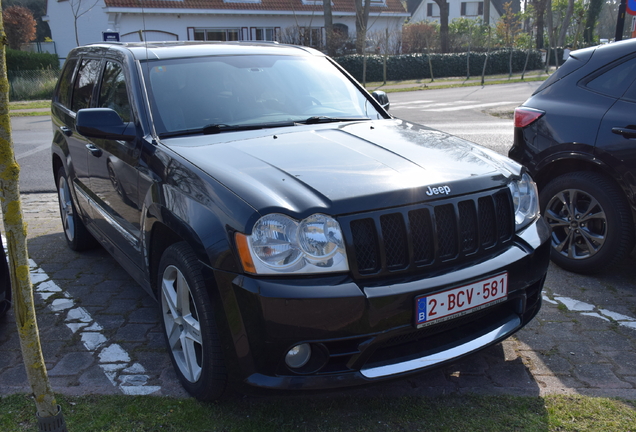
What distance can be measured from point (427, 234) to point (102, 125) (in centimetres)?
202

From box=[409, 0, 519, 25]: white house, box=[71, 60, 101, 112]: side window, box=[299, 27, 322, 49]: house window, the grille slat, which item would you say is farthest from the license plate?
box=[409, 0, 519, 25]: white house

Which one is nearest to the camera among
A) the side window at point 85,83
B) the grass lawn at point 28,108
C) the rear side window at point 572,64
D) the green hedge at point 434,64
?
the side window at point 85,83

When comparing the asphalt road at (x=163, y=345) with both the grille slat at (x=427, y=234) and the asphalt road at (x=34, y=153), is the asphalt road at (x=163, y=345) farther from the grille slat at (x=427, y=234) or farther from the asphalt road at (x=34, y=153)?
the asphalt road at (x=34, y=153)

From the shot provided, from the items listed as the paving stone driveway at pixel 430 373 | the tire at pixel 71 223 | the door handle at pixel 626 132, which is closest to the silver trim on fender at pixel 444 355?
the paving stone driveway at pixel 430 373

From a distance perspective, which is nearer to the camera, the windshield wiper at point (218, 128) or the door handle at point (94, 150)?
the windshield wiper at point (218, 128)

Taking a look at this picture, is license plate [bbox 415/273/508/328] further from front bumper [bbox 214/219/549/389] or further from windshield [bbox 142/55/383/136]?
windshield [bbox 142/55/383/136]

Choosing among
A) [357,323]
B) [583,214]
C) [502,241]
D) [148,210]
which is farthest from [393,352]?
[583,214]

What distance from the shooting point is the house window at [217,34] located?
34031mm

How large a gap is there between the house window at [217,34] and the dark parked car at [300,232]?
3190 cm

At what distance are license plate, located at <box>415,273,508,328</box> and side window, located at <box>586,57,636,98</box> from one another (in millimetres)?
2380

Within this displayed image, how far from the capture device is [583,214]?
4.52 meters

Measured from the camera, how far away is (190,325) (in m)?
2.88

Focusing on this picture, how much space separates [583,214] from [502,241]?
190 centimetres

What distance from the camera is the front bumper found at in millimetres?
2416
